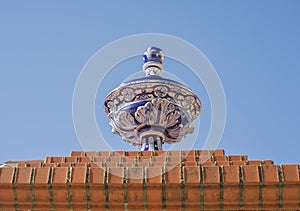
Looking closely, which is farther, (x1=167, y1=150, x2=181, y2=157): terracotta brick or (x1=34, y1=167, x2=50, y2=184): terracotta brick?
(x1=167, y1=150, x2=181, y2=157): terracotta brick

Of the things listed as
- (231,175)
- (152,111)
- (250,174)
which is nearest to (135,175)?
(231,175)

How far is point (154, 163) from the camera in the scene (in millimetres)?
5184

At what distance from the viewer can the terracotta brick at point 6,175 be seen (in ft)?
15.2

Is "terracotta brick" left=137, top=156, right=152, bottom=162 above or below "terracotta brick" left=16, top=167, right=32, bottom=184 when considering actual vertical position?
above

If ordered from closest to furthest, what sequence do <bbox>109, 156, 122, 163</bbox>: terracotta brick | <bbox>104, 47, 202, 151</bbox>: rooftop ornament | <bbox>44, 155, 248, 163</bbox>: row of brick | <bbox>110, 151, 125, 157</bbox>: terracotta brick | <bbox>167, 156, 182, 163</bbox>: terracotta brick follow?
<bbox>167, 156, 182, 163</bbox>: terracotta brick → <bbox>44, 155, 248, 163</bbox>: row of brick → <bbox>109, 156, 122, 163</bbox>: terracotta brick → <bbox>110, 151, 125, 157</bbox>: terracotta brick → <bbox>104, 47, 202, 151</bbox>: rooftop ornament

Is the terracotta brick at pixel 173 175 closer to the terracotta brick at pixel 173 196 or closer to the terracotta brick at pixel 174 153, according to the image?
the terracotta brick at pixel 173 196

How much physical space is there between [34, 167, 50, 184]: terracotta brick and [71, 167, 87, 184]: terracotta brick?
193mm

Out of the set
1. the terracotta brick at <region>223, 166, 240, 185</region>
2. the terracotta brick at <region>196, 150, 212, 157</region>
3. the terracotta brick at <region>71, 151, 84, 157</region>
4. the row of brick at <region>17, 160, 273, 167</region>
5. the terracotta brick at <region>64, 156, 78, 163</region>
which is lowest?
the terracotta brick at <region>223, 166, 240, 185</region>

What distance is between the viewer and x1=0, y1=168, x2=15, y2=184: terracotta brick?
4637 millimetres

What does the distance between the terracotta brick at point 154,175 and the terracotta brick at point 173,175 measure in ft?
0.17

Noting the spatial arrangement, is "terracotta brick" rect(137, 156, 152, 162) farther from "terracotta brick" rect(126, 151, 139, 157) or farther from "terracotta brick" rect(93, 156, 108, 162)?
"terracotta brick" rect(93, 156, 108, 162)

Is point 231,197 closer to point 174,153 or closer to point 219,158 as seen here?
point 219,158

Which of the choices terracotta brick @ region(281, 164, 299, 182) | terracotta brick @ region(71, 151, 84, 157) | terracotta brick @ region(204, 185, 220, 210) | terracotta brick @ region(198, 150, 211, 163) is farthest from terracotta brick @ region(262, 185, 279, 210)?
terracotta brick @ region(71, 151, 84, 157)

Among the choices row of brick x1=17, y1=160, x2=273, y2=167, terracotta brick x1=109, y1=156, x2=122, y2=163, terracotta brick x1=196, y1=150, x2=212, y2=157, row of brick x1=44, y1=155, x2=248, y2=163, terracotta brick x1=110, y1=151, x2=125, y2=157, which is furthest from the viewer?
terracotta brick x1=110, y1=151, x2=125, y2=157
